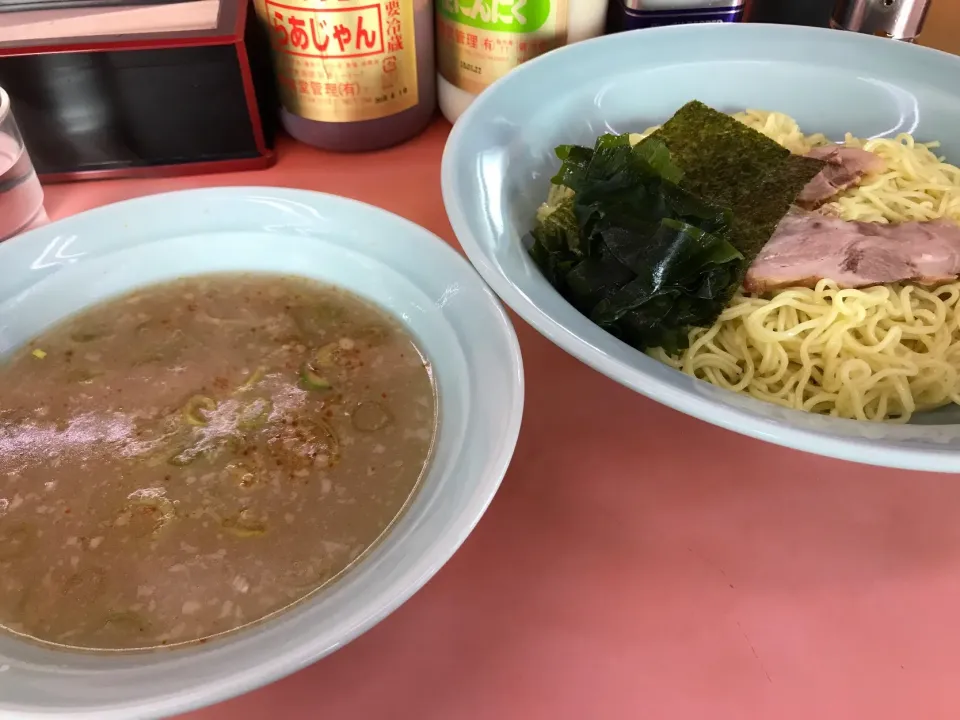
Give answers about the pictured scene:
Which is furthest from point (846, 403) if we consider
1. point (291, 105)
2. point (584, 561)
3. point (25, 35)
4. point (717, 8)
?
point (25, 35)

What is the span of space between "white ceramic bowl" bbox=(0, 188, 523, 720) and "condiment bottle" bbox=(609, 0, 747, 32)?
0.70 m

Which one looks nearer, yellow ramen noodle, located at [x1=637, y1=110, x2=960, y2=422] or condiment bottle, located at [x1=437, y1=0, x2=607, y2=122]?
yellow ramen noodle, located at [x1=637, y1=110, x2=960, y2=422]

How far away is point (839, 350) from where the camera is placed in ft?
3.20

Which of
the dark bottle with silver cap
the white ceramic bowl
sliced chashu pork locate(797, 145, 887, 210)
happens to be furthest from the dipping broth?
the dark bottle with silver cap

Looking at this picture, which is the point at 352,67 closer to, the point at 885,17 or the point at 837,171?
the point at 837,171

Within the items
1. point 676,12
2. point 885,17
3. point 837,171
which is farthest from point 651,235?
point 885,17

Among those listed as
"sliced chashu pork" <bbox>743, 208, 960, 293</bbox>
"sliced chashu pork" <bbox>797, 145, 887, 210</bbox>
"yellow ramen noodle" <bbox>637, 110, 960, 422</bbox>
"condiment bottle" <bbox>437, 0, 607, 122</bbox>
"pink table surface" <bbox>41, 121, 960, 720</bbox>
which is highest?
"condiment bottle" <bbox>437, 0, 607, 122</bbox>

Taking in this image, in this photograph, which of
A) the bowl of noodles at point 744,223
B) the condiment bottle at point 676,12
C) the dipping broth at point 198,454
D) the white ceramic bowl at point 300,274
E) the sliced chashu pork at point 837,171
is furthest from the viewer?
the condiment bottle at point 676,12

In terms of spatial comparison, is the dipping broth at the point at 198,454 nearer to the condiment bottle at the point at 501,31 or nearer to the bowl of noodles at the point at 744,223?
the bowl of noodles at the point at 744,223

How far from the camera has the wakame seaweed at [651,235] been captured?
0.92 metres

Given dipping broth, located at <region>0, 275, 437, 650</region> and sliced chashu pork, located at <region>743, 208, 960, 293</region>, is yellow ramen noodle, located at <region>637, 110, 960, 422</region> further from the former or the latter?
dipping broth, located at <region>0, 275, 437, 650</region>

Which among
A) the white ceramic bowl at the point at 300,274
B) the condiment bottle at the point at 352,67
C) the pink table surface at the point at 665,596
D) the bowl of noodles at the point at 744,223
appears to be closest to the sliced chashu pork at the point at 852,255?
the bowl of noodles at the point at 744,223

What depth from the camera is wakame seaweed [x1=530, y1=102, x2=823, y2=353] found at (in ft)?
3.02

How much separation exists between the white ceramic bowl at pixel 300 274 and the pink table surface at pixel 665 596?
12 centimetres
